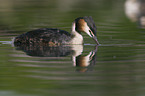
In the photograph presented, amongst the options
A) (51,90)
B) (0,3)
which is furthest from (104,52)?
(0,3)

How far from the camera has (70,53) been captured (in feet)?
40.7

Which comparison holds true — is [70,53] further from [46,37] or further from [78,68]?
[78,68]

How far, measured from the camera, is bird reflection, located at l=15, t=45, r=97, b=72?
427 inches

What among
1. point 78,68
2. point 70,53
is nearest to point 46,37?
point 70,53

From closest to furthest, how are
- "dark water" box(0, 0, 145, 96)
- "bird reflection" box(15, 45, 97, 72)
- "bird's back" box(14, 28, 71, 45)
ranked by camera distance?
1. "dark water" box(0, 0, 145, 96)
2. "bird reflection" box(15, 45, 97, 72)
3. "bird's back" box(14, 28, 71, 45)

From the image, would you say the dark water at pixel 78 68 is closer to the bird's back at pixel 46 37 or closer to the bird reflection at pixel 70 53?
the bird reflection at pixel 70 53

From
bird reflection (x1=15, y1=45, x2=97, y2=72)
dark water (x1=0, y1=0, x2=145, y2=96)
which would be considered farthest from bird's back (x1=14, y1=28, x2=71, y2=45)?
dark water (x1=0, y1=0, x2=145, y2=96)

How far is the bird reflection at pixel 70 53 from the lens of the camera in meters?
10.8

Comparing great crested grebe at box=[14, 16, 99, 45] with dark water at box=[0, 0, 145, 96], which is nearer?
dark water at box=[0, 0, 145, 96]

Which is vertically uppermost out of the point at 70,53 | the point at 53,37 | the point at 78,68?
the point at 53,37

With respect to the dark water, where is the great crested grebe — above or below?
above

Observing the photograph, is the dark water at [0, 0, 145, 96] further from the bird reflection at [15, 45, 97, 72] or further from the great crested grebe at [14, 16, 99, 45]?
the great crested grebe at [14, 16, 99, 45]

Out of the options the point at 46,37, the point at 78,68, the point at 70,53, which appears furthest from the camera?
the point at 46,37

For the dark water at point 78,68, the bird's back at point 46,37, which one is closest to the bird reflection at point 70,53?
the dark water at point 78,68
